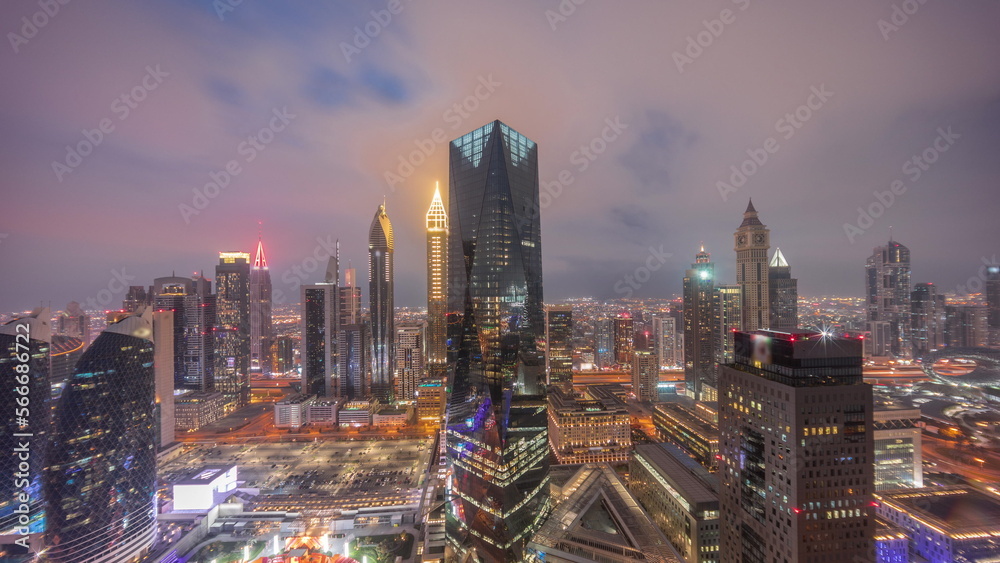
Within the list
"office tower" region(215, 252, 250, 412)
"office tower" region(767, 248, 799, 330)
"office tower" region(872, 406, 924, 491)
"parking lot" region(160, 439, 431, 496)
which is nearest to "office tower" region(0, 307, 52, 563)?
"parking lot" region(160, 439, 431, 496)

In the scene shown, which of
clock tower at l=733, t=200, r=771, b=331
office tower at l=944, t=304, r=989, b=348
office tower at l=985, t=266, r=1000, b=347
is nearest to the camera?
office tower at l=985, t=266, r=1000, b=347

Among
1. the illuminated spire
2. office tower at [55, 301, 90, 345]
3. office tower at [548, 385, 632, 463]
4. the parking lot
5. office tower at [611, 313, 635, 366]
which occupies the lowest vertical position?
the parking lot

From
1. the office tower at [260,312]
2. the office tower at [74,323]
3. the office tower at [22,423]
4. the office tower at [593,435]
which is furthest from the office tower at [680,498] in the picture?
the office tower at [260,312]

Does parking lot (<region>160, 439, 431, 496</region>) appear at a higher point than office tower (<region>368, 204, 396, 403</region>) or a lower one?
lower

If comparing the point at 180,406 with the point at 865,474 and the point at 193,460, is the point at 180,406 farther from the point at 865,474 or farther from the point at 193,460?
the point at 865,474

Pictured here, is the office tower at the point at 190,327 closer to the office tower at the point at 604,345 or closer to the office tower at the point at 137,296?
the office tower at the point at 137,296

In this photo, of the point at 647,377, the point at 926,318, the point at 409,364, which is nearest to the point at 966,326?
the point at 926,318

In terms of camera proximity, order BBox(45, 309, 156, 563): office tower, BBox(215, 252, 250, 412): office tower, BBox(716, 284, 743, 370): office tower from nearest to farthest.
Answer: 1. BBox(45, 309, 156, 563): office tower
2. BBox(716, 284, 743, 370): office tower
3. BBox(215, 252, 250, 412): office tower

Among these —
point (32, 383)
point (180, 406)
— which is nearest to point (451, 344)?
point (32, 383)

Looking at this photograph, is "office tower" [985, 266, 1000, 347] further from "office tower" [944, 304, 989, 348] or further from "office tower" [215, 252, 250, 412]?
"office tower" [215, 252, 250, 412]
